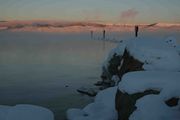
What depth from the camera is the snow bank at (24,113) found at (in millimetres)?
14273

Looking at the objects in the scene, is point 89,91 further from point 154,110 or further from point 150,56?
point 154,110

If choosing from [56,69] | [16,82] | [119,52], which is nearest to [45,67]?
[56,69]

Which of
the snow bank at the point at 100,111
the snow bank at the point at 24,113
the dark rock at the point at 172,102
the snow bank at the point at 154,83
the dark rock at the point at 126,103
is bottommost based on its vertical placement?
the snow bank at the point at 100,111

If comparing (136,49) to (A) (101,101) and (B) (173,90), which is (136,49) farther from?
(B) (173,90)

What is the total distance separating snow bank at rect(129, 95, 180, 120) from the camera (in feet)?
38.9

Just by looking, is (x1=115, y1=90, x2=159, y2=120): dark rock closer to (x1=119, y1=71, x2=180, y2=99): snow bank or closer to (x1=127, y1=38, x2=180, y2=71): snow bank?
(x1=119, y1=71, x2=180, y2=99): snow bank

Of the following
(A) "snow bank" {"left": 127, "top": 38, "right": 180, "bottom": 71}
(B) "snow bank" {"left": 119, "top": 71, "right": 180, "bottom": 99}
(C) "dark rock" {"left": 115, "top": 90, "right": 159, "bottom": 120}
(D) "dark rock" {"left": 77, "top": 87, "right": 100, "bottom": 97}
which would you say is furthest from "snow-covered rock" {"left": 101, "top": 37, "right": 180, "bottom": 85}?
(C) "dark rock" {"left": 115, "top": 90, "right": 159, "bottom": 120}

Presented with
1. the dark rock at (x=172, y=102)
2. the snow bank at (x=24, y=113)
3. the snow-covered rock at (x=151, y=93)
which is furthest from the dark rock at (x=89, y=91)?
the dark rock at (x=172, y=102)

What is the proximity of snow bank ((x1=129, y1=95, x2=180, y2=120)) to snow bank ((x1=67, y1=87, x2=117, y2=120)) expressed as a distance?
273 centimetres

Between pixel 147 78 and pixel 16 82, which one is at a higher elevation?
pixel 147 78

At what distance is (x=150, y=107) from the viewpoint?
1213 cm

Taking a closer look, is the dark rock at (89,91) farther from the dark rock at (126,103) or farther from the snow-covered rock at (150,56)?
the dark rock at (126,103)

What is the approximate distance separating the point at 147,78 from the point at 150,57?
17.3 feet

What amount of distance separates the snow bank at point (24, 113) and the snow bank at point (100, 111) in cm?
169
